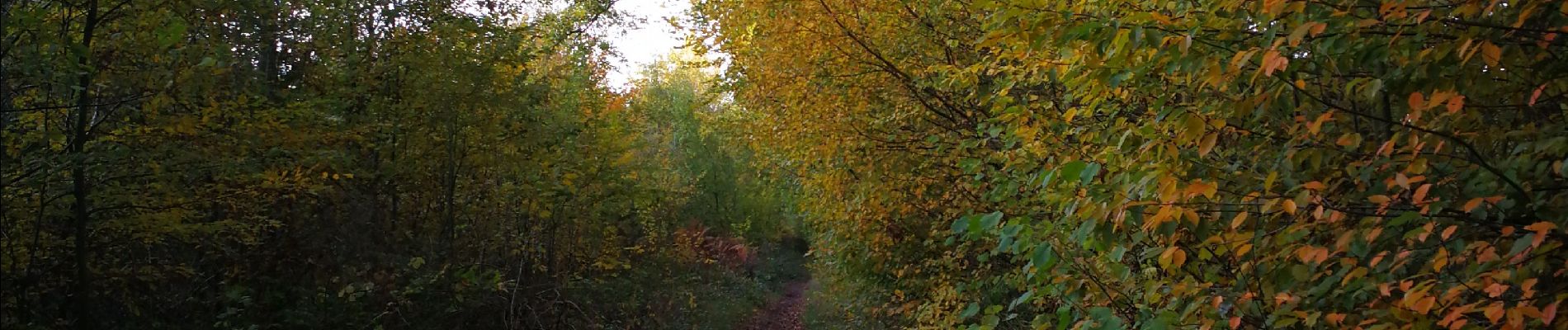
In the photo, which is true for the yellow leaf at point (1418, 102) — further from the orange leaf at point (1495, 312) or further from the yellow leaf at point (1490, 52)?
the orange leaf at point (1495, 312)

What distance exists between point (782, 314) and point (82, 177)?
19.3 metres

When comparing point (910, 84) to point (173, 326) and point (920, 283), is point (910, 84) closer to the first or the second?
point (920, 283)

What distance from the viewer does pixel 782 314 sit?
2502cm

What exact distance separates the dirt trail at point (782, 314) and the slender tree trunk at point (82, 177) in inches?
572

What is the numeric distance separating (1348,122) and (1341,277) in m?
0.96

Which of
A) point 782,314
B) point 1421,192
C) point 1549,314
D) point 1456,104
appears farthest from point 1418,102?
point 782,314

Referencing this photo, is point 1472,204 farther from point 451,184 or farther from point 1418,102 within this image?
point 451,184

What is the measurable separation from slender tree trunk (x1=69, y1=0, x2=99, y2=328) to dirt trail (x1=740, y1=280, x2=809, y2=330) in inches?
572

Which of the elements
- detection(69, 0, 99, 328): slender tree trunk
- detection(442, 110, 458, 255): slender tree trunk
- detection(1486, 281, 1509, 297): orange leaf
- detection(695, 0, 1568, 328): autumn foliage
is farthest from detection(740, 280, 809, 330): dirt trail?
detection(1486, 281, 1509, 297): orange leaf

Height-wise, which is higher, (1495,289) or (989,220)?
(989,220)

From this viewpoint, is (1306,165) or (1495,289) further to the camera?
(1306,165)

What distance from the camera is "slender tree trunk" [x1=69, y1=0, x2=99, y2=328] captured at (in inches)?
251

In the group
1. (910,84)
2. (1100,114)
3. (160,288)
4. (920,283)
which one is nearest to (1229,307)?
(1100,114)

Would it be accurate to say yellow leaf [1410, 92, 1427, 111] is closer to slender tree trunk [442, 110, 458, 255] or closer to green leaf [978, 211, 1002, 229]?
green leaf [978, 211, 1002, 229]
